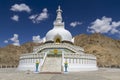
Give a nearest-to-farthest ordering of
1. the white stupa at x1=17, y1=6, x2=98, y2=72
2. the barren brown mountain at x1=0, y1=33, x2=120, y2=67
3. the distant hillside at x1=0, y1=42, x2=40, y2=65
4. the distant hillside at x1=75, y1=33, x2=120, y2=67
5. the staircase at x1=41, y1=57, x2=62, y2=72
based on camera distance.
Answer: the staircase at x1=41, y1=57, x2=62, y2=72, the white stupa at x1=17, y1=6, x2=98, y2=72, the distant hillside at x1=75, y1=33, x2=120, y2=67, the barren brown mountain at x1=0, y1=33, x2=120, y2=67, the distant hillside at x1=0, y1=42, x2=40, y2=65

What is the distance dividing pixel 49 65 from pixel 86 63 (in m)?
10.7

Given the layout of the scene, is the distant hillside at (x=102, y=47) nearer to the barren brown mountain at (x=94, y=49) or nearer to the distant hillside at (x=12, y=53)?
the barren brown mountain at (x=94, y=49)

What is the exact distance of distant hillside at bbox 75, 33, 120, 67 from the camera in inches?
4867

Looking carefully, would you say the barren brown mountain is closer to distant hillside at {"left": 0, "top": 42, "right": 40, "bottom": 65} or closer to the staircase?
distant hillside at {"left": 0, "top": 42, "right": 40, "bottom": 65}

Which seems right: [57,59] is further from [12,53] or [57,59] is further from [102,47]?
[12,53]

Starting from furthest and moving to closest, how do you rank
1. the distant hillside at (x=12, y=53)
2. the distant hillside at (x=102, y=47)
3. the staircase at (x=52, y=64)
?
the distant hillside at (x=12, y=53)
the distant hillside at (x=102, y=47)
the staircase at (x=52, y=64)

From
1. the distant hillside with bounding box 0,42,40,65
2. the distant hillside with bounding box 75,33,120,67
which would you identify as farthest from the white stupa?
the distant hillside with bounding box 0,42,40,65

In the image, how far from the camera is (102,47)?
14225cm

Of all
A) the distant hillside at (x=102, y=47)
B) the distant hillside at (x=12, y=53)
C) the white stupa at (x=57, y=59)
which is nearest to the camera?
the white stupa at (x=57, y=59)

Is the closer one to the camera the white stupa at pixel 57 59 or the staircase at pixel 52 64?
the staircase at pixel 52 64

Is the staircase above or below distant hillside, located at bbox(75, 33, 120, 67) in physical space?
below

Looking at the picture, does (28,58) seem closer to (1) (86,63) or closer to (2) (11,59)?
(1) (86,63)

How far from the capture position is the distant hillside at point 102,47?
12362 centimetres

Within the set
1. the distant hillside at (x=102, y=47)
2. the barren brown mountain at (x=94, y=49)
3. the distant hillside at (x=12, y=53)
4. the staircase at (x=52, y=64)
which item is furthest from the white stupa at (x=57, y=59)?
the distant hillside at (x=12, y=53)
